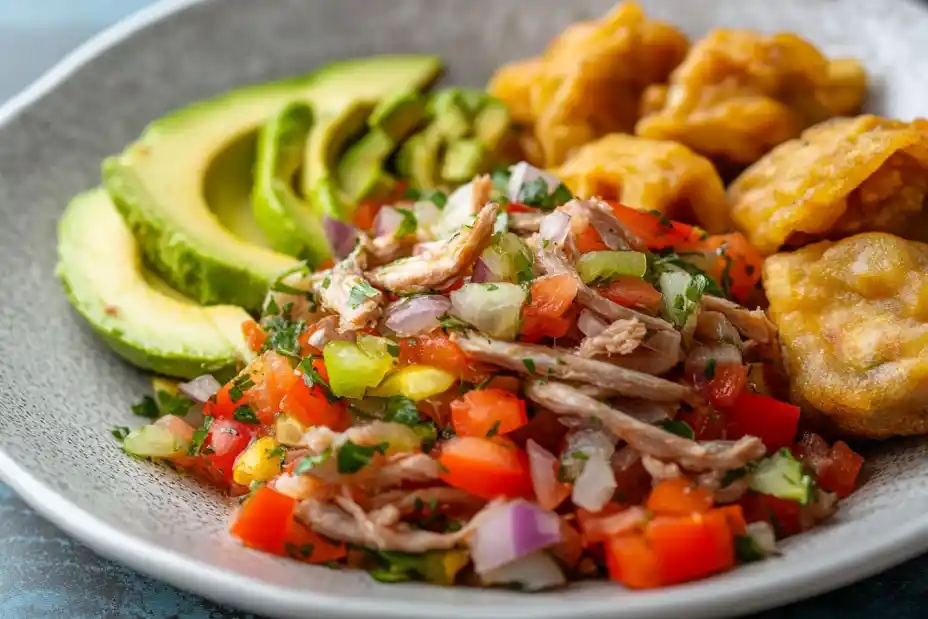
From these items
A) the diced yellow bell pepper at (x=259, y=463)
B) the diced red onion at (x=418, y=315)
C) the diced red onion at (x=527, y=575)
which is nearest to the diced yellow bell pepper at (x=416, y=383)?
the diced red onion at (x=418, y=315)

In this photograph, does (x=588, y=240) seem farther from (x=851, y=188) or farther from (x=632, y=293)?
(x=851, y=188)

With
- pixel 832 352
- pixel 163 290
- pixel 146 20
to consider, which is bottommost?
pixel 832 352

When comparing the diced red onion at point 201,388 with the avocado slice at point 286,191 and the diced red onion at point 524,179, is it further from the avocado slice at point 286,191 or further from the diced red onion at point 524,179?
the diced red onion at point 524,179

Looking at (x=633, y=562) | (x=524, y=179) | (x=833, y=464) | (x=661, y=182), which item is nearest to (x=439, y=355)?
(x=633, y=562)

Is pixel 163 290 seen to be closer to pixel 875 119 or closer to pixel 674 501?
pixel 674 501

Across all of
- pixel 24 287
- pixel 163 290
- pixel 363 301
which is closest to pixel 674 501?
pixel 363 301
